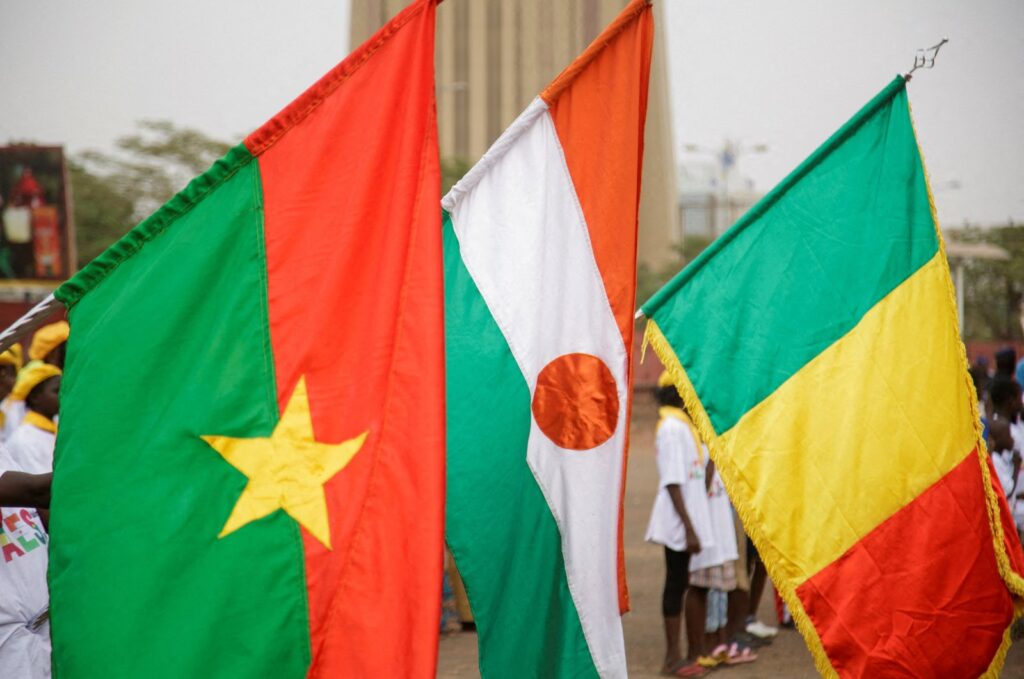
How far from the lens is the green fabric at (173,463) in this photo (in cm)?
289

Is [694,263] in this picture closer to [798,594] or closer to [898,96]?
[898,96]

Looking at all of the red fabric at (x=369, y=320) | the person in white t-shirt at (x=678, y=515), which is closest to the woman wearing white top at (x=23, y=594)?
the red fabric at (x=369, y=320)

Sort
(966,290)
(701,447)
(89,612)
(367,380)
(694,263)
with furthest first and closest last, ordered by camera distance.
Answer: (966,290) < (701,447) < (694,263) < (367,380) < (89,612)

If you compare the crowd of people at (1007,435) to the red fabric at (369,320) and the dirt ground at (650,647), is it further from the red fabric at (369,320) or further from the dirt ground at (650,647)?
the red fabric at (369,320)

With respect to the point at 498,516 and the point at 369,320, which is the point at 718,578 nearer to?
the point at 498,516

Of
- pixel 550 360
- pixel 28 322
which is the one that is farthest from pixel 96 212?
pixel 28 322

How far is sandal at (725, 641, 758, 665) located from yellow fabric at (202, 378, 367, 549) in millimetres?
4822

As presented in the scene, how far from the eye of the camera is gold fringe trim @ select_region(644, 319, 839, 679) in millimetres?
4266

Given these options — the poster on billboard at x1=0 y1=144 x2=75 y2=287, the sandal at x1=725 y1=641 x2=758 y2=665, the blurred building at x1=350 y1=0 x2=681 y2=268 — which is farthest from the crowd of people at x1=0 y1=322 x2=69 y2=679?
the blurred building at x1=350 y1=0 x2=681 y2=268

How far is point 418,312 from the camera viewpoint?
10.4 ft

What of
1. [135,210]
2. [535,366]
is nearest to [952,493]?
[535,366]

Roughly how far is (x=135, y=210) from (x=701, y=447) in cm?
3034

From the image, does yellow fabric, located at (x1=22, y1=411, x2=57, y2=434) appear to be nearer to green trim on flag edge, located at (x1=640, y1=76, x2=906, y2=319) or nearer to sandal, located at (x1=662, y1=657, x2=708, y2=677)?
green trim on flag edge, located at (x1=640, y1=76, x2=906, y2=319)

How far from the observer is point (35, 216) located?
28.1m
